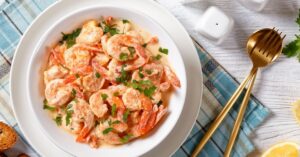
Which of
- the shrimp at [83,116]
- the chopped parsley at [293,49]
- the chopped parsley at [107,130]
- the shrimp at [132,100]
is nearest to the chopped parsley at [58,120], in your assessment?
the shrimp at [83,116]

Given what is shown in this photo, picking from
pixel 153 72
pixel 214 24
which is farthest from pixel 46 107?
pixel 214 24

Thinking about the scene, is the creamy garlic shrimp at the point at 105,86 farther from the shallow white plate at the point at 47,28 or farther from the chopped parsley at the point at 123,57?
the shallow white plate at the point at 47,28

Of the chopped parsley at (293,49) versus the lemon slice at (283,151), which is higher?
the chopped parsley at (293,49)

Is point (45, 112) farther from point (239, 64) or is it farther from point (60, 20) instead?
point (239, 64)

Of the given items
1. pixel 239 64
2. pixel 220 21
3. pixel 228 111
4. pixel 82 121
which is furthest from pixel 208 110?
pixel 82 121

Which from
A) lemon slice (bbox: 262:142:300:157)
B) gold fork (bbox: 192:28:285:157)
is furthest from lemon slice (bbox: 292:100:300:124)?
gold fork (bbox: 192:28:285:157)

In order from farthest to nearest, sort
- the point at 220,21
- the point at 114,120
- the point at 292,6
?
the point at 292,6
the point at 220,21
the point at 114,120
